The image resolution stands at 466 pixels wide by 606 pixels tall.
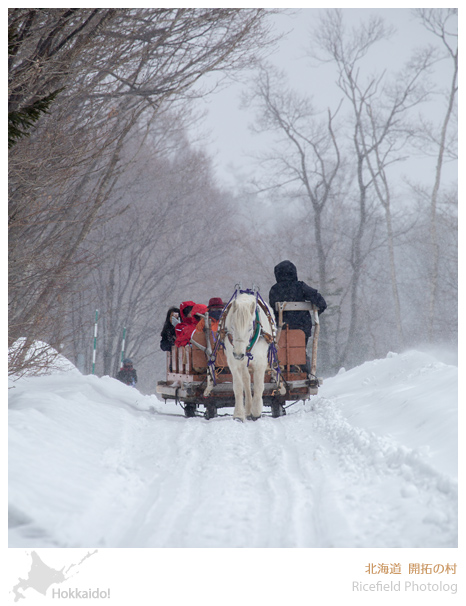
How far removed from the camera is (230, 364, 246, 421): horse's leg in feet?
26.7

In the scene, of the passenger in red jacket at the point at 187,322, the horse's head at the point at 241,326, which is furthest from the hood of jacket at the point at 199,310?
the horse's head at the point at 241,326

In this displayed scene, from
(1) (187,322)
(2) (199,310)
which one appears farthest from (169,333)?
(2) (199,310)

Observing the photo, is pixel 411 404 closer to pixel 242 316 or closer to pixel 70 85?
pixel 242 316

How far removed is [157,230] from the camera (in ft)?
74.4

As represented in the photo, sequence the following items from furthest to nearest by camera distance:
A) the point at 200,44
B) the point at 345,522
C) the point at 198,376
Result: the point at 200,44 → the point at 198,376 → the point at 345,522

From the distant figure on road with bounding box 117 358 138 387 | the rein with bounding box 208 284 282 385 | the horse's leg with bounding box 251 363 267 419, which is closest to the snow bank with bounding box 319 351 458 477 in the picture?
the horse's leg with bounding box 251 363 267 419

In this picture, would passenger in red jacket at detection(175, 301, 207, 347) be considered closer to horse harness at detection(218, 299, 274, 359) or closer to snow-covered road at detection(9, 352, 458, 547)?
horse harness at detection(218, 299, 274, 359)

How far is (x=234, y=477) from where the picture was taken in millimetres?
4879

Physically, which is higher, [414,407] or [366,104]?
[366,104]

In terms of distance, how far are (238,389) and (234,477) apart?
335cm

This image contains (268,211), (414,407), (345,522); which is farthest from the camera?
(268,211)
